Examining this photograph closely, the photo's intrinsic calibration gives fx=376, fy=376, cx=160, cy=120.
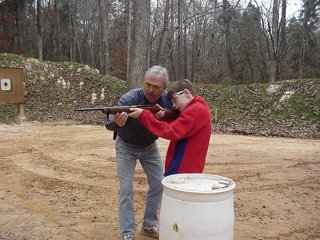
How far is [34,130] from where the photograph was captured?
11766 millimetres

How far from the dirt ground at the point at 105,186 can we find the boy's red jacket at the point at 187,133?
4.17 ft

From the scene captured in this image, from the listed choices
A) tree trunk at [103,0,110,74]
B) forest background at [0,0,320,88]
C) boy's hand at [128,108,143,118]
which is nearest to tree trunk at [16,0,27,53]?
forest background at [0,0,320,88]

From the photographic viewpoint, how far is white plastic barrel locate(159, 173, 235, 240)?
2.43m

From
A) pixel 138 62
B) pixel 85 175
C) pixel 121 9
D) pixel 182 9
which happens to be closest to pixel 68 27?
pixel 121 9

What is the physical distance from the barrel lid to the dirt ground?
1.51 m

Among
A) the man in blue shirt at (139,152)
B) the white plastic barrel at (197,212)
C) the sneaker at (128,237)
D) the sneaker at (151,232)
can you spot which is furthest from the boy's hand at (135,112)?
the sneaker at (151,232)

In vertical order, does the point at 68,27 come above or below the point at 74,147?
above

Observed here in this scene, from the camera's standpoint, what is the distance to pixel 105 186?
6008 millimetres

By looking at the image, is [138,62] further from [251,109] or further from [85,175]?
[85,175]

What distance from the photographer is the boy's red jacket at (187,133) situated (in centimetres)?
300

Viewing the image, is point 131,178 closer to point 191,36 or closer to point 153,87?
point 153,87

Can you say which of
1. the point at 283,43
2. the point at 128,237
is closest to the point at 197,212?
the point at 128,237

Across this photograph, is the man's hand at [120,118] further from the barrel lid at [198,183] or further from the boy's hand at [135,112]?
the barrel lid at [198,183]

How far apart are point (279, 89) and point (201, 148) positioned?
13442 mm
